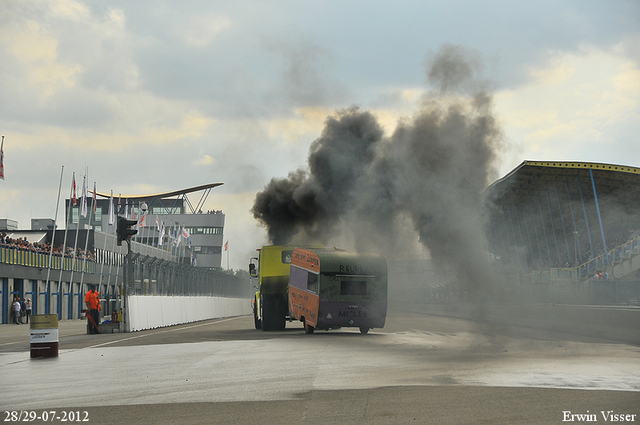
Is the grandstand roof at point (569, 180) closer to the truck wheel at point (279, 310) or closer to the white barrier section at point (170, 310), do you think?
the white barrier section at point (170, 310)

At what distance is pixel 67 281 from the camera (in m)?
57.8

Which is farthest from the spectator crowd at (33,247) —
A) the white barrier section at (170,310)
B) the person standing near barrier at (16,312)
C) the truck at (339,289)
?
the truck at (339,289)

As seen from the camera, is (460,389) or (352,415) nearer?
(352,415)

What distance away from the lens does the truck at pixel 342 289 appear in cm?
2345

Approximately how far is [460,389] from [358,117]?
31.7 metres

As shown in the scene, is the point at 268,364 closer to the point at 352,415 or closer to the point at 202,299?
the point at 352,415

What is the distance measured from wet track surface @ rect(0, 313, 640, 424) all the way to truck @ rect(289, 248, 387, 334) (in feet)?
15.9

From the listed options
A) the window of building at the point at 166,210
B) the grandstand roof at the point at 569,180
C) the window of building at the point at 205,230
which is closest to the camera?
the grandstand roof at the point at 569,180

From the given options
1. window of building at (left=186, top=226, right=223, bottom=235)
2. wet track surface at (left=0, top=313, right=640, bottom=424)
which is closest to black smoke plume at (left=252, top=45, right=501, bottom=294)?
wet track surface at (left=0, top=313, right=640, bottom=424)

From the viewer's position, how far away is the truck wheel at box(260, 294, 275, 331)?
27.4 meters

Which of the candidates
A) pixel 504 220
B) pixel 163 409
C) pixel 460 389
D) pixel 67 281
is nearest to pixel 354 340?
pixel 460 389

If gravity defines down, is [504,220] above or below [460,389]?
above

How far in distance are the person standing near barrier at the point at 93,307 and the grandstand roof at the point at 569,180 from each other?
26.3 m

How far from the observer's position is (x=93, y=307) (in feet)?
89.1
